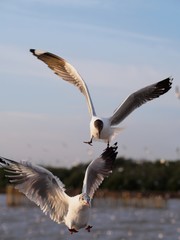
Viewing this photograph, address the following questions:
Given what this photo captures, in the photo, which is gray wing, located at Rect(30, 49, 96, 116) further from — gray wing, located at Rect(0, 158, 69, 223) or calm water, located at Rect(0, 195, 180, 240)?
calm water, located at Rect(0, 195, 180, 240)

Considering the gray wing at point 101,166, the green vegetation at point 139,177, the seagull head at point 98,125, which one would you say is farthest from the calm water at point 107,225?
the seagull head at point 98,125

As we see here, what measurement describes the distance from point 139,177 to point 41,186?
39600 millimetres

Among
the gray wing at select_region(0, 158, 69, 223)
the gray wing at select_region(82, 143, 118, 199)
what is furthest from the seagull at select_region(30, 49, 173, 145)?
the gray wing at select_region(0, 158, 69, 223)

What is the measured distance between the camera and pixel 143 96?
7250 millimetres

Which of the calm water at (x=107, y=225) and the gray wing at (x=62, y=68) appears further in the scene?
the calm water at (x=107, y=225)

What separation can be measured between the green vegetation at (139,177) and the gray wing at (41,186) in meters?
37.9

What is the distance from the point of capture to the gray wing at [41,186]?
20.5 ft

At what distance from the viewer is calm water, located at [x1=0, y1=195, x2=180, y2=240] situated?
91.8 feet

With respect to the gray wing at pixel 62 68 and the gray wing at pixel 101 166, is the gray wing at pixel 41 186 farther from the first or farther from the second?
the gray wing at pixel 62 68

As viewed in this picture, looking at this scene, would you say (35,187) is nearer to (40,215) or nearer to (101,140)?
(101,140)

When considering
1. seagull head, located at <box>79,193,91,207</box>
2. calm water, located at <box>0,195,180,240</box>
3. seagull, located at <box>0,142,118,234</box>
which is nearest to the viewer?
seagull head, located at <box>79,193,91,207</box>

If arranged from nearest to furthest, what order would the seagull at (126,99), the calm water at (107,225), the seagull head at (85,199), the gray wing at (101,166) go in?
1. the seagull head at (85,199)
2. the gray wing at (101,166)
3. the seagull at (126,99)
4. the calm water at (107,225)

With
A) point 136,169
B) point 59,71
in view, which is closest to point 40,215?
point 136,169

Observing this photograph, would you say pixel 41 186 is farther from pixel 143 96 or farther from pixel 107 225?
pixel 107 225
